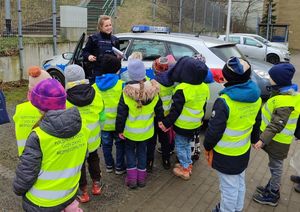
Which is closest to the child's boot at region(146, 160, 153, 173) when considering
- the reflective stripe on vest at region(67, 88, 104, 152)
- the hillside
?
the reflective stripe on vest at region(67, 88, 104, 152)

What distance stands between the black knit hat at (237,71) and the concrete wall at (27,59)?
7654mm

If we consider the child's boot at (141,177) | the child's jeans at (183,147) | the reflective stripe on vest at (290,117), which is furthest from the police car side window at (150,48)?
the reflective stripe on vest at (290,117)

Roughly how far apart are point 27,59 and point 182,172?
22.9 feet

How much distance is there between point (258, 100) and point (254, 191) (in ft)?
4.83

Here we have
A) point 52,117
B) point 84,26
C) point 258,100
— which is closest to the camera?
point 52,117

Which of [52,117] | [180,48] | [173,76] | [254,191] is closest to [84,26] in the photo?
[180,48]

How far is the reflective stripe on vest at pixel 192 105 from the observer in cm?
423

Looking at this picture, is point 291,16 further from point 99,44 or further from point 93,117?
point 93,117

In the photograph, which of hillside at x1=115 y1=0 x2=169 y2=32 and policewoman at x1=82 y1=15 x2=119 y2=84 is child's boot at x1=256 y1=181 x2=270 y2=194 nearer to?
policewoman at x1=82 y1=15 x2=119 y2=84

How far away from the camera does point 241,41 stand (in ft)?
59.3

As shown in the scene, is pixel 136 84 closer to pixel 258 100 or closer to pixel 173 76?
Result: pixel 173 76

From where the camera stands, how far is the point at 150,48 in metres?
6.45

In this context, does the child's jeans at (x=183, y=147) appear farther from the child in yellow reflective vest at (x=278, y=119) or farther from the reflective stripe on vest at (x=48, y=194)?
the reflective stripe on vest at (x=48, y=194)

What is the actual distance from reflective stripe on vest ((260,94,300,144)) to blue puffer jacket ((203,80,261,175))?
513mm
